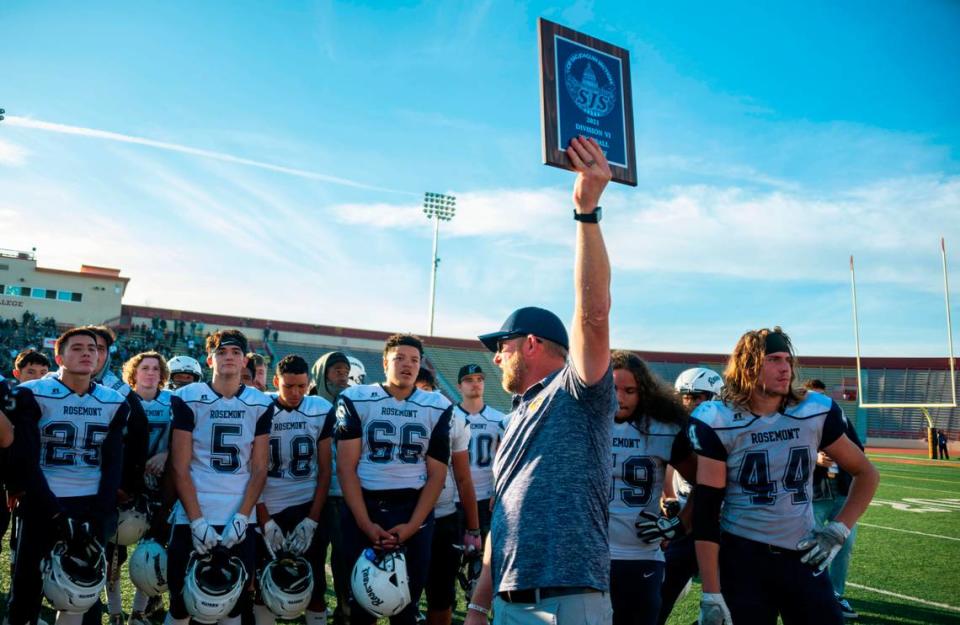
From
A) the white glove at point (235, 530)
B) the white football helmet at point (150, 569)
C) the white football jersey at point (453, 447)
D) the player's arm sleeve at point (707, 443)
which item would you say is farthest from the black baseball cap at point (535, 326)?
the white football helmet at point (150, 569)

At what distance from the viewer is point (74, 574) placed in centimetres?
428

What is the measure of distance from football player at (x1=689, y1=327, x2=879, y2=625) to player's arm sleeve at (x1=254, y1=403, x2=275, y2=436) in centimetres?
295

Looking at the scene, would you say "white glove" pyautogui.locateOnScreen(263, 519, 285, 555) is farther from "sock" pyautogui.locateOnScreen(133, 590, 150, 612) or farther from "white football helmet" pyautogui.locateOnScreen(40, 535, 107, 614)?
"sock" pyautogui.locateOnScreen(133, 590, 150, 612)

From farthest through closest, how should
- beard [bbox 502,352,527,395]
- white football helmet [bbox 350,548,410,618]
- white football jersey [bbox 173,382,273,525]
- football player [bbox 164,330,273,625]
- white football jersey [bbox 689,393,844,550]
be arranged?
white football jersey [bbox 173,382,273,525]
football player [bbox 164,330,273,625]
white football helmet [bbox 350,548,410,618]
white football jersey [bbox 689,393,844,550]
beard [bbox 502,352,527,395]

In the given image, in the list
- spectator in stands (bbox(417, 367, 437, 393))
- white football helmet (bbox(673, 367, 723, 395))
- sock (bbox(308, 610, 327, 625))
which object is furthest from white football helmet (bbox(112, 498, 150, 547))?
white football helmet (bbox(673, 367, 723, 395))

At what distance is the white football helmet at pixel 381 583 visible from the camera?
406cm

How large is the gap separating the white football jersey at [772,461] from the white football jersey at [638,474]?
0.27 metres

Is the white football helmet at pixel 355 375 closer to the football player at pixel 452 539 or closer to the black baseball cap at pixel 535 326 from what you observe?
the football player at pixel 452 539

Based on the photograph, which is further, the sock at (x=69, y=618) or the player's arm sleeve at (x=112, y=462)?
the player's arm sleeve at (x=112, y=462)

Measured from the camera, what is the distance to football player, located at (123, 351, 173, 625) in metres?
5.42

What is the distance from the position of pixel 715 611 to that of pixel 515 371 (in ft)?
5.58

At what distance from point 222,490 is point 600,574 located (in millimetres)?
3151

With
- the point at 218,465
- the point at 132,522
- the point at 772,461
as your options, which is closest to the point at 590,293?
the point at 772,461

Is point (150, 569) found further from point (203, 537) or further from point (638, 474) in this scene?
point (638, 474)
